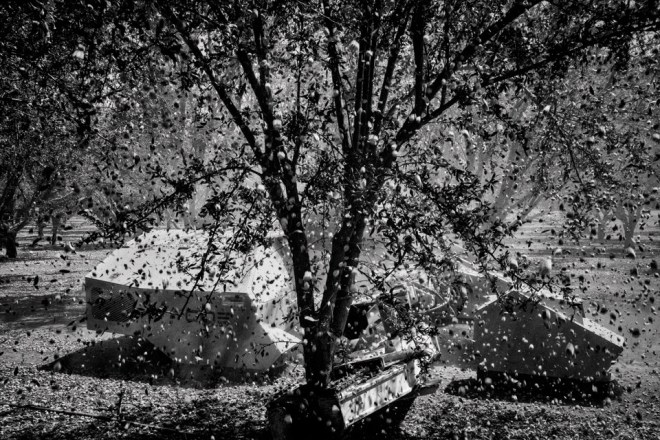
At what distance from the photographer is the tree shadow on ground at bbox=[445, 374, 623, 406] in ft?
24.3

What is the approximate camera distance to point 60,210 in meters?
24.9

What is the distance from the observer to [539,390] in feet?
25.3

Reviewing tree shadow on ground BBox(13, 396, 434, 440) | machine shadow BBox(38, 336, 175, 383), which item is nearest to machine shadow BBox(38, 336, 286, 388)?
machine shadow BBox(38, 336, 175, 383)

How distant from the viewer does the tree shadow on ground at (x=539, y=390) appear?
7398mm

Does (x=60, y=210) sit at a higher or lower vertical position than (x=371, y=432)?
higher

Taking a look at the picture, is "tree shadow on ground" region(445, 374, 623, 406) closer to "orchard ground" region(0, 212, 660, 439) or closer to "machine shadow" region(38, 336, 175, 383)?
"orchard ground" region(0, 212, 660, 439)

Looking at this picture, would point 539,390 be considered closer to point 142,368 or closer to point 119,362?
point 142,368

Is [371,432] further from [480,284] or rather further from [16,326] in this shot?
[16,326]

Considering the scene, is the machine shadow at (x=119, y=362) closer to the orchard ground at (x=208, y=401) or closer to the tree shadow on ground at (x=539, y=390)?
the orchard ground at (x=208, y=401)

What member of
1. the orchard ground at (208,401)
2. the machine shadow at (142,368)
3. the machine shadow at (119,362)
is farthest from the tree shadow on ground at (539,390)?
the machine shadow at (119,362)

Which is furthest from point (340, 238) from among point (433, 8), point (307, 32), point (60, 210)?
point (60, 210)

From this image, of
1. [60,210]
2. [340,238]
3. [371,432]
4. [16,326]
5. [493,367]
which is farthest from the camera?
[60,210]

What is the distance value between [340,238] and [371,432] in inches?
94.0

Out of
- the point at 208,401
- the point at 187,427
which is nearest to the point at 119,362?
the point at 208,401
